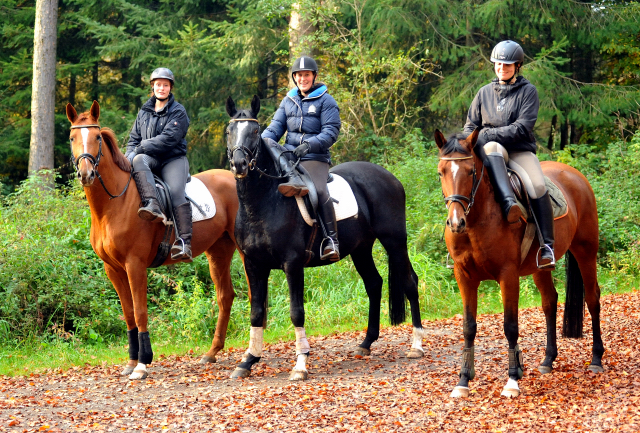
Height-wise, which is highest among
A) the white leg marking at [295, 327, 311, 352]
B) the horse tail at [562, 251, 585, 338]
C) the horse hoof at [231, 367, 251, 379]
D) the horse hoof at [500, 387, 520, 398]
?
the horse tail at [562, 251, 585, 338]

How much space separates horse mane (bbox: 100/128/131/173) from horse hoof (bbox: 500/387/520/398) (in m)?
4.55

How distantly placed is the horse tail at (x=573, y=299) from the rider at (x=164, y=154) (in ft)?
13.8

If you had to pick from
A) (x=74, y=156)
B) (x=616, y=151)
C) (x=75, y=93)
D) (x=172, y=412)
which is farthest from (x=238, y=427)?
(x=75, y=93)

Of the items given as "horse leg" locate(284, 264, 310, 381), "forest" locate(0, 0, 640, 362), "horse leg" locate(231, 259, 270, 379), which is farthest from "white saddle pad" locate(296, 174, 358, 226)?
"forest" locate(0, 0, 640, 362)

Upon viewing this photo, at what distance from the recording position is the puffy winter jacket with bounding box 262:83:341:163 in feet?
23.2

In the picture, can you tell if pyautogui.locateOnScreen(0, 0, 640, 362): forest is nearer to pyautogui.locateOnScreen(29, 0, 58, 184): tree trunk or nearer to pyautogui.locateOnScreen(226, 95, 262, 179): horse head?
pyautogui.locateOnScreen(29, 0, 58, 184): tree trunk

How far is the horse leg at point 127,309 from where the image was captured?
7422mm

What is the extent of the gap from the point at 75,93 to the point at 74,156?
15083 millimetres

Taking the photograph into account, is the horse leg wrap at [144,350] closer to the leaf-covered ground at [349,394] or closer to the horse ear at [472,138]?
the leaf-covered ground at [349,394]

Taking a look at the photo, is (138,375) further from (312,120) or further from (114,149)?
(312,120)

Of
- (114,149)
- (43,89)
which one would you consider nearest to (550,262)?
(114,149)

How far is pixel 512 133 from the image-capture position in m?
6.00

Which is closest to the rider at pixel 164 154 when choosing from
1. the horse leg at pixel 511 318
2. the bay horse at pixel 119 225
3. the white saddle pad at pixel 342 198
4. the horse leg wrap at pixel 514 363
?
the bay horse at pixel 119 225

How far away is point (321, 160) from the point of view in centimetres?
719
